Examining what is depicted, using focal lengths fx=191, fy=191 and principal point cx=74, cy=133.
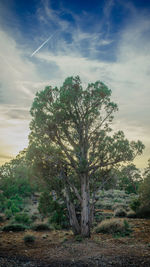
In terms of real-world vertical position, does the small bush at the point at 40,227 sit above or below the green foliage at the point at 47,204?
below

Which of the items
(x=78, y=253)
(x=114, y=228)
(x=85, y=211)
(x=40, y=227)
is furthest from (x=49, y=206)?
(x=78, y=253)

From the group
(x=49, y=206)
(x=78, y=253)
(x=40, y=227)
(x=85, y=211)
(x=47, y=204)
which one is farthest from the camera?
(x=40, y=227)

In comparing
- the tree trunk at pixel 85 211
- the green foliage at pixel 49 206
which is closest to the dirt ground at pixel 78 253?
the tree trunk at pixel 85 211

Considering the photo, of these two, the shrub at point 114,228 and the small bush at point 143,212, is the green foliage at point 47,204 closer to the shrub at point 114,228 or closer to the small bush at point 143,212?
the shrub at point 114,228

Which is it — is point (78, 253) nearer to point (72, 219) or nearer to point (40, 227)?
point (72, 219)

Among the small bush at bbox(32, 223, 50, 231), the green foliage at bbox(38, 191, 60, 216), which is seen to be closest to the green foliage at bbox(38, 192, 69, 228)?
the green foliage at bbox(38, 191, 60, 216)

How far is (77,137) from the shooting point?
13656mm

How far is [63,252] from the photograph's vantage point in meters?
9.27

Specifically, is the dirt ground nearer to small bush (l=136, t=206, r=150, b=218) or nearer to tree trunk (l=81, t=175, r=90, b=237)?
tree trunk (l=81, t=175, r=90, b=237)

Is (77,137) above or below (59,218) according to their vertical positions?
above

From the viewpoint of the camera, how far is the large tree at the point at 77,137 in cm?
1271

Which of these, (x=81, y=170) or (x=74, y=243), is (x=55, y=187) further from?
(x=74, y=243)

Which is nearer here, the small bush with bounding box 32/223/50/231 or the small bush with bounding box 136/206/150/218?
the small bush with bounding box 32/223/50/231

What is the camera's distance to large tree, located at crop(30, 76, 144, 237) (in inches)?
500
